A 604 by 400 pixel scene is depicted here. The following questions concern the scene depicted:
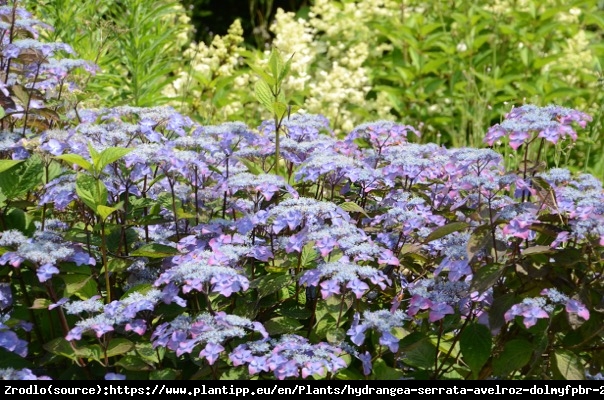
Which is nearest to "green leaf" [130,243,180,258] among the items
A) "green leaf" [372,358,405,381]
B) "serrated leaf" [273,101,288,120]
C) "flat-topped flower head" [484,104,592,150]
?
"serrated leaf" [273,101,288,120]

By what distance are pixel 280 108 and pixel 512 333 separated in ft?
2.55

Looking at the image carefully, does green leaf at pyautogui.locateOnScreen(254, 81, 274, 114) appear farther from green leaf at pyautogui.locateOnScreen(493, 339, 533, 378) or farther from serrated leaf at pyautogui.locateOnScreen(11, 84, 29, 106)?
green leaf at pyautogui.locateOnScreen(493, 339, 533, 378)

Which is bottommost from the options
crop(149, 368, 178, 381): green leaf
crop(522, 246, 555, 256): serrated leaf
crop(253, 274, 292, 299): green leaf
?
crop(149, 368, 178, 381): green leaf

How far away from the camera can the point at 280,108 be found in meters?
2.28

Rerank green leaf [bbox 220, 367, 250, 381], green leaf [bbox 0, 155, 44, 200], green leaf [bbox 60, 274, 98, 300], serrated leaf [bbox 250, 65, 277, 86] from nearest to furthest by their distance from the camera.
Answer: green leaf [bbox 220, 367, 250, 381] → green leaf [bbox 60, 274, 98, 300] → green leaf [bbox 0, 155, 44, 200] → serrated leaf [bbox 250, 65, 277, 86]

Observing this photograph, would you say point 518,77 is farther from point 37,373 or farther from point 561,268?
point 37,373

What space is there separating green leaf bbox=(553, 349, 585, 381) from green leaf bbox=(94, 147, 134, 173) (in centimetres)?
104

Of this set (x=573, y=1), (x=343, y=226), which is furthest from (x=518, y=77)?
(x=343, y=226)

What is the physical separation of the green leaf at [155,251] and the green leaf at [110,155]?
0.21 metres

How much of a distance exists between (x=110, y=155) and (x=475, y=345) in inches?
35.7

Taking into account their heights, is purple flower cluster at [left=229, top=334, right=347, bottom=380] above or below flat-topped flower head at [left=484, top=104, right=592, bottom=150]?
below

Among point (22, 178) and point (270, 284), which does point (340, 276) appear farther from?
point (22, 178)

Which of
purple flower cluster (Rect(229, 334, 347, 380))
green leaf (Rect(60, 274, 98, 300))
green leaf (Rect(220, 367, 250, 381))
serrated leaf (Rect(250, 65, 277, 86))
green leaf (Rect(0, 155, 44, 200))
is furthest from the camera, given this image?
serrated leaf (Rect(250, 65, 277, 86))

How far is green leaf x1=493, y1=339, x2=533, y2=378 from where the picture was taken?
1.98 m
